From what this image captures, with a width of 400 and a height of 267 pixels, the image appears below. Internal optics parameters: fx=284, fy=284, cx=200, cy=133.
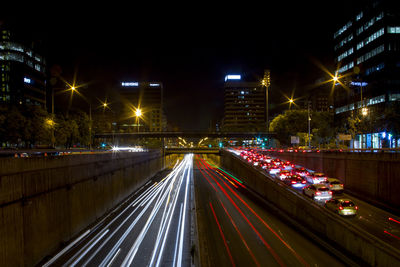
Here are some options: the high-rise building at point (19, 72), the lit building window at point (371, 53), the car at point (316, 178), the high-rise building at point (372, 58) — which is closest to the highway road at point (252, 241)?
the car at point (316, 178)

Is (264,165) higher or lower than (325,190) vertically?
lower

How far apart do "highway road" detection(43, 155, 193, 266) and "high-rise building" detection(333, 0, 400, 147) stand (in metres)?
48.0

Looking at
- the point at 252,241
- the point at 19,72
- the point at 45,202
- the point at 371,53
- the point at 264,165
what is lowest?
the point at 252,241

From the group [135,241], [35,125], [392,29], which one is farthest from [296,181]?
[392,29]

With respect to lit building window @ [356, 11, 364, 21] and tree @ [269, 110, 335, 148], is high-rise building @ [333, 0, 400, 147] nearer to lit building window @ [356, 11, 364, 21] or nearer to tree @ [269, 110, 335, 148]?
lit building window @ [356, 11, 364, 21]

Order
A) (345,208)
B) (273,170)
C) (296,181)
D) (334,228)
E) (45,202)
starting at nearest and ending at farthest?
(45,202) < (334,228) < (345,208) < (296,181) < (273,170)

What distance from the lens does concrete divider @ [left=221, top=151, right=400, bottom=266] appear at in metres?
11.8

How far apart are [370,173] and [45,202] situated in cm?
2739

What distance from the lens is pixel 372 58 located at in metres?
69.1

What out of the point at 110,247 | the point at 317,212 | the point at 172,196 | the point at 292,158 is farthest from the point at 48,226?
the point at 292,158

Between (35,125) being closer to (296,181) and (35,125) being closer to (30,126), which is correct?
(30,126)

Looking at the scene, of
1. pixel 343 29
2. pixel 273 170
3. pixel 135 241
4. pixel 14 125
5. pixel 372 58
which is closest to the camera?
pixel 135 241

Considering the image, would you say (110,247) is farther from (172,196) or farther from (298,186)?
(298,186)

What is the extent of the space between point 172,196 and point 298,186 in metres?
15.0
